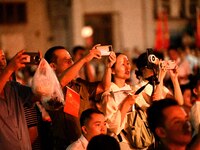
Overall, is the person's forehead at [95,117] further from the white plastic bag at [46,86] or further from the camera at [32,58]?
the camera at [32,58]

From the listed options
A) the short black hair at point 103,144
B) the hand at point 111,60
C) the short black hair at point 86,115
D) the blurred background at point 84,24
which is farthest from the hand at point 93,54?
the blurred background at point 84,24

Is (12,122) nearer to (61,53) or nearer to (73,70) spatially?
(73,70)

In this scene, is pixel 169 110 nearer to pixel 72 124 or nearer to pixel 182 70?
pixel 72 124

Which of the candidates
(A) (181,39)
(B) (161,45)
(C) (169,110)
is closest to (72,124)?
(C) (169,110)

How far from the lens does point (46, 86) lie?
479 cm

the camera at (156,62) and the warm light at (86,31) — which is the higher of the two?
the camera at (156,62)

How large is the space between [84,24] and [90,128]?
61.2 ft

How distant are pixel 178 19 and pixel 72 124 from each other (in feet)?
68.0

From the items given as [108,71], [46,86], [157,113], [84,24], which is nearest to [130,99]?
[108,71]

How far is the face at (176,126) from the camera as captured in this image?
382 cm

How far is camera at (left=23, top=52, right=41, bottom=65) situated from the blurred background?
1801 centimetres

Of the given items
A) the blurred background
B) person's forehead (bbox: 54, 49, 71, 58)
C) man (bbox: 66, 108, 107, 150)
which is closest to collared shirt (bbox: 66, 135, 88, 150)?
man (bbox: 66, 108, 107, 150)

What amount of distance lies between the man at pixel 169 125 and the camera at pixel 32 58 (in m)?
1.12

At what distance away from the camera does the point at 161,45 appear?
773 inches
